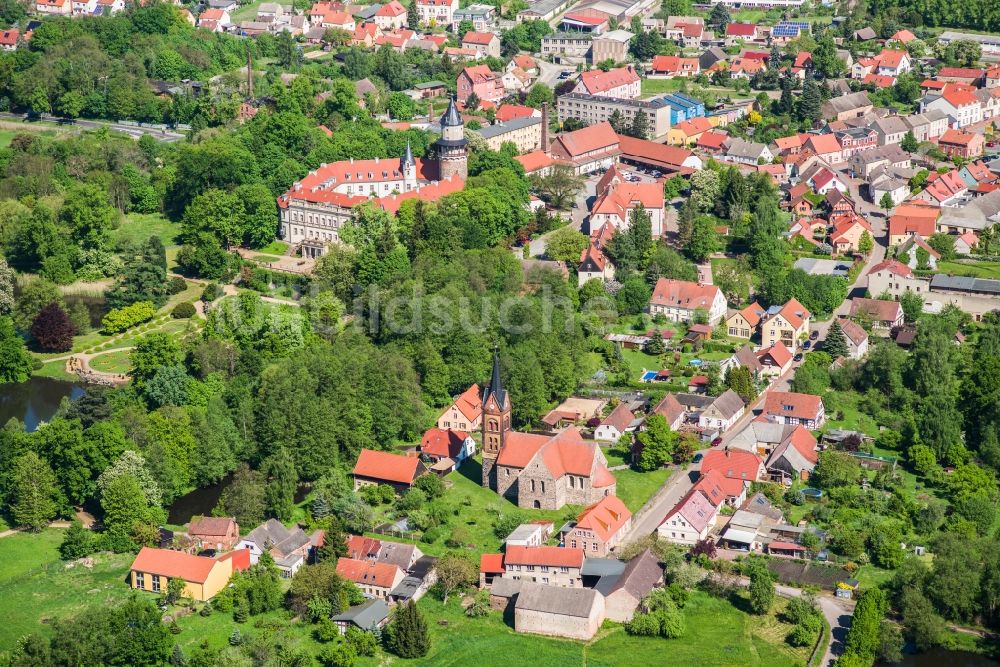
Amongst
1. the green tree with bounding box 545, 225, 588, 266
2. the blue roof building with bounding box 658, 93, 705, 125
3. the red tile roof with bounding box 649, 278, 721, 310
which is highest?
the blue roof building with bounding box 658, 93, 705, 125

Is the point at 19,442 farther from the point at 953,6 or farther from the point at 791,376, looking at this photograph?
the point at 953,6

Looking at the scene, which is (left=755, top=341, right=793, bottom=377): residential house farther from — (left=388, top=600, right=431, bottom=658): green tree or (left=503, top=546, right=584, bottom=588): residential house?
(left=388, top=600, right=431, bottom=658): green tree

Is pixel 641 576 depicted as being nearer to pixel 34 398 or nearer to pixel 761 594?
pixel 761 594

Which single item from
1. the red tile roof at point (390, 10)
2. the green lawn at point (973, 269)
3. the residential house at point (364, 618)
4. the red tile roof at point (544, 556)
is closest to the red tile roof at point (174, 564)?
the residential house at point (364, 618)

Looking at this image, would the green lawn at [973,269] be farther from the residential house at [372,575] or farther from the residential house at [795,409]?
the residential house at [372,575]

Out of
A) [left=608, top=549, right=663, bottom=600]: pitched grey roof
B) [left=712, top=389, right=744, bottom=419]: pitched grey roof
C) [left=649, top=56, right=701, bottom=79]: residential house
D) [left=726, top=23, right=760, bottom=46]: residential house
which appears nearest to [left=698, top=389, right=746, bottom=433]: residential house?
[left=712, top=389, right=744, bottom=419]: pitched grey roof

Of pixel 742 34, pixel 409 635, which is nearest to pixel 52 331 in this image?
pixel 409 635

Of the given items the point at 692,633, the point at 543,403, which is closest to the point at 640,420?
the point at 543,403
